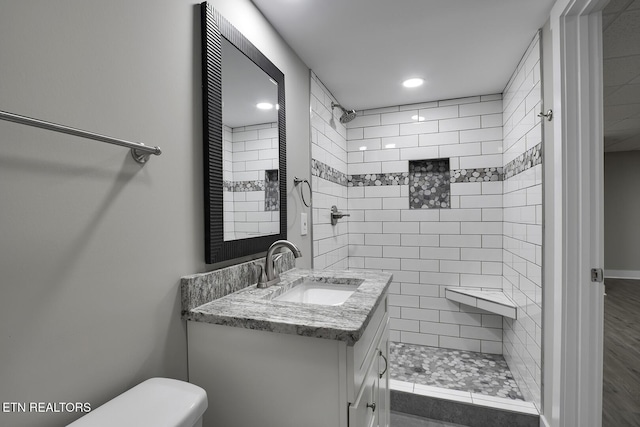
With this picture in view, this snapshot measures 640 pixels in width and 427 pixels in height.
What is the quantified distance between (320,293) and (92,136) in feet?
3.62

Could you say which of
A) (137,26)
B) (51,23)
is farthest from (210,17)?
(51,23)

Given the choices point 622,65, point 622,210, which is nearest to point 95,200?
point 622,65

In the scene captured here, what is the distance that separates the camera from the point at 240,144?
1325mm

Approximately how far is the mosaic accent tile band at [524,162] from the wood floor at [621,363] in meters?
1.52

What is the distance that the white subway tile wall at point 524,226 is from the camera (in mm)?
1729

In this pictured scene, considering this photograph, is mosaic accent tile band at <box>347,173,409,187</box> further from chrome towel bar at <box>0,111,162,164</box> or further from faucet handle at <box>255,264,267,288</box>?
chrome towel bar at <box>0,111,162,164</box>

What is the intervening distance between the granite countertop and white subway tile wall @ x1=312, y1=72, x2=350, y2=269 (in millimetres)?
Answer: 974

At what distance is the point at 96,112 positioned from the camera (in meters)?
0.78

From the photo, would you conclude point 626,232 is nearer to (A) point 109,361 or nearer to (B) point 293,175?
(B) point 293,175

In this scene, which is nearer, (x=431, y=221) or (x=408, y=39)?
(x=408, y=39)

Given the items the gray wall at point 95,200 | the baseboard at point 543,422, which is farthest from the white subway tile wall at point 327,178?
the baseboard at point 543,422

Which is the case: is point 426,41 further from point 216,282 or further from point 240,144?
point 216,282

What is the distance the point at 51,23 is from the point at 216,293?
2.84 ft

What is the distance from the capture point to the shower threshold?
1797 millimetres
